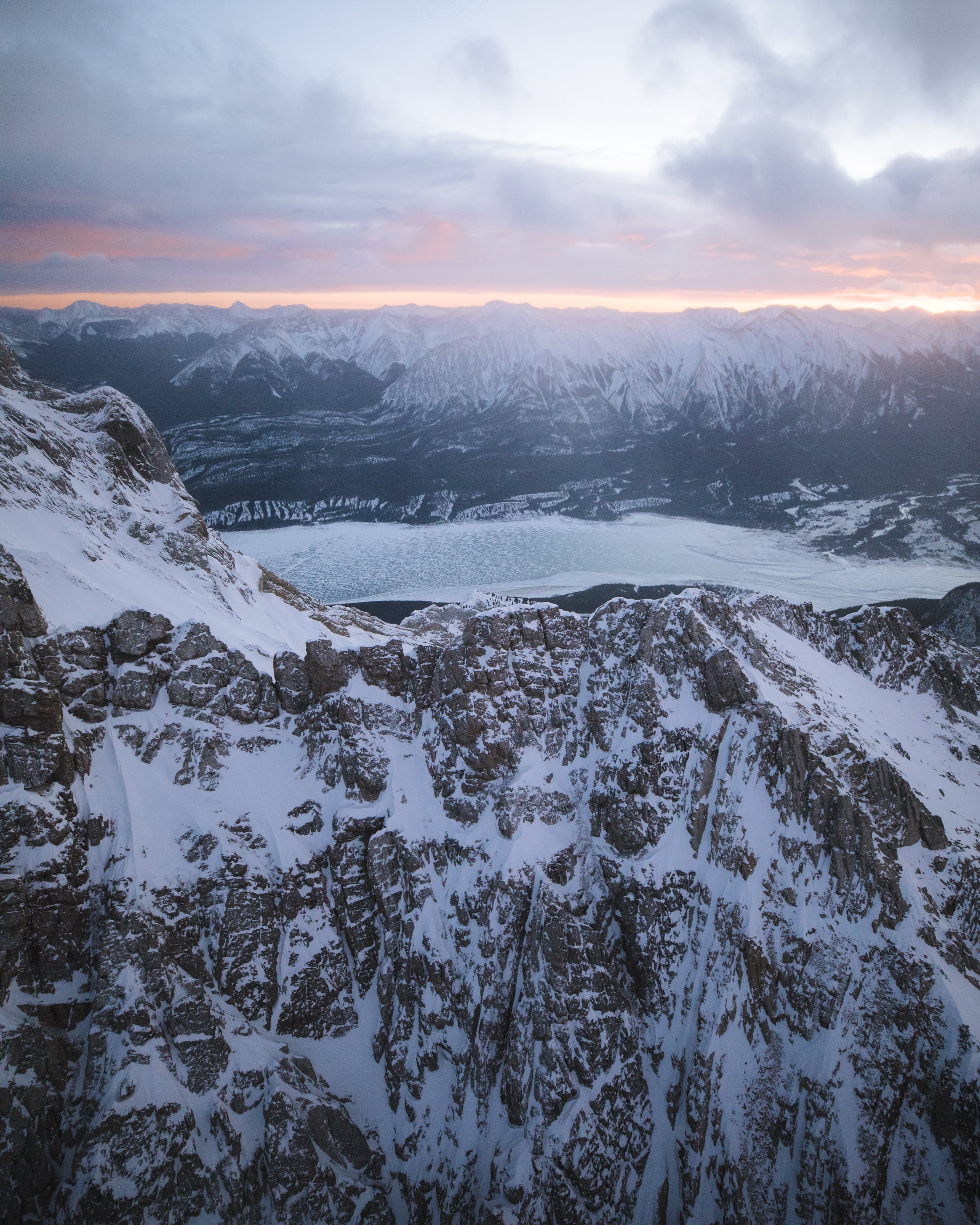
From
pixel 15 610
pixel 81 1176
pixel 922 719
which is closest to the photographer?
pixel 81 1176

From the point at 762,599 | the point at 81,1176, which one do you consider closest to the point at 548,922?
the point at 81,1176

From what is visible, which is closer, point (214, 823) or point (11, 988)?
point (11, 988)

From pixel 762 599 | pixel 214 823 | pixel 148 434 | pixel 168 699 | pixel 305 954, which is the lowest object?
pixel 305 954

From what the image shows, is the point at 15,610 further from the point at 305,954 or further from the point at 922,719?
the point at 922,719

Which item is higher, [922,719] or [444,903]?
[922,719]

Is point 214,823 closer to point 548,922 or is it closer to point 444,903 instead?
point 444,903

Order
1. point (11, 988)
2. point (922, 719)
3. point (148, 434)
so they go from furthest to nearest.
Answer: point (148, 434)
point (922, 719)
point (11, 988)
